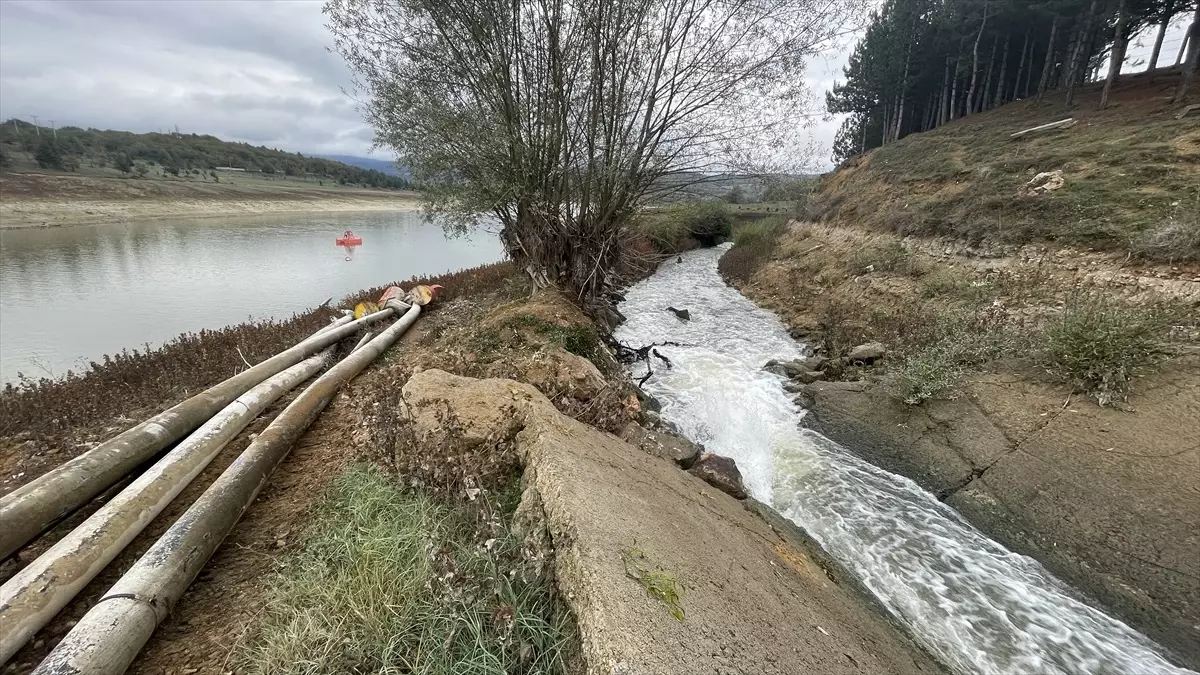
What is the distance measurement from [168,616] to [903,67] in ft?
147

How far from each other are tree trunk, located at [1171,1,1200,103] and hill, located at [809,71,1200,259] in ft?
1.67

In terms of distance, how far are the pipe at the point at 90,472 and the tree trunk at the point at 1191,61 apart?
28029 mm

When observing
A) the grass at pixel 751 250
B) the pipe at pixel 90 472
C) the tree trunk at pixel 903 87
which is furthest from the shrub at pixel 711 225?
the pipe at pixel 90 472

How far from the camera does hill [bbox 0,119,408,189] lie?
47094mm

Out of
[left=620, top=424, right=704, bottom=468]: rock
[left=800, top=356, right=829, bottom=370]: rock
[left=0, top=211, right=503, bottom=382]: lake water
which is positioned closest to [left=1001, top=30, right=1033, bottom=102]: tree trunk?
[left=800, top=356, right=829, bottom=370]: rock

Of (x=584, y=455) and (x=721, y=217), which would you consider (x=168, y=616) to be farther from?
(x=721, y=217)

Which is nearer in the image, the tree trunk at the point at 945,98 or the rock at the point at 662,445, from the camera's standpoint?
the rock at the point at 662,445

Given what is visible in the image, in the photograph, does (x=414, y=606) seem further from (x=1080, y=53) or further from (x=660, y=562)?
(x=1080, y=53)

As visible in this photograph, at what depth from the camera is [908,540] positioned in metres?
4.87

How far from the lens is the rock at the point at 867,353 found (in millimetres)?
8672

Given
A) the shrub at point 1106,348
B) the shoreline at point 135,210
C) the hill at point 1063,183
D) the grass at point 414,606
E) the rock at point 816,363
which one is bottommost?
the rock at point 816,363

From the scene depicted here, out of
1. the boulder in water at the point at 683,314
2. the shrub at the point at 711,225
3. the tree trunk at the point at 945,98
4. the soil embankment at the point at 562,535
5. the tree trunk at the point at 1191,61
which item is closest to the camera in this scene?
the soil embankment at the point at 562,535

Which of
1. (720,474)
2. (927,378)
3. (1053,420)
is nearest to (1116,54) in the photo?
(927,378)

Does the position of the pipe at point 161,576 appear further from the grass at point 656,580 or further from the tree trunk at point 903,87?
the tree trunk at point 903,87
